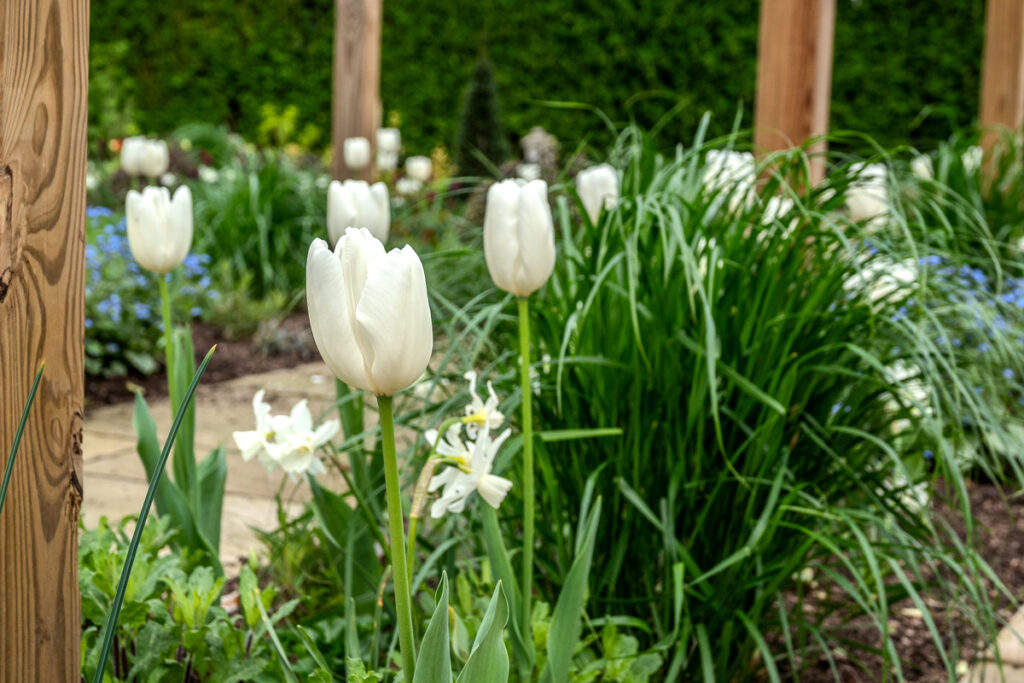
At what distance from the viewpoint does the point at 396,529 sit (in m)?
0.83

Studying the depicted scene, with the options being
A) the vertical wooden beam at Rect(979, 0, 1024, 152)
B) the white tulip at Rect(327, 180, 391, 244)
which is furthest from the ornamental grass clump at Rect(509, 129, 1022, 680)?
the vertical wooden beam at Rect(979, 0, 1024, 152)

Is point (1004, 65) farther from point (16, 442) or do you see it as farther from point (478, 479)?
point (16, 442)

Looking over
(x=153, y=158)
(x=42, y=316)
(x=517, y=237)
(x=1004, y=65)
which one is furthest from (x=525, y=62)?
(x=42, y=316)

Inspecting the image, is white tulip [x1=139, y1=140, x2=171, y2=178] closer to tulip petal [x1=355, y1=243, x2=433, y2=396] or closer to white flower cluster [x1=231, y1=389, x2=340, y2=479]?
white flower cluster [x1=231, y1=389, x2=340, y2=479]

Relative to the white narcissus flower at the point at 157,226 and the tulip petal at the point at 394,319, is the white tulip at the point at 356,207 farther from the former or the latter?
the tulip petal at the point at 394,319

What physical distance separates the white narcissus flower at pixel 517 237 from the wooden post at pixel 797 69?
5.39 ft

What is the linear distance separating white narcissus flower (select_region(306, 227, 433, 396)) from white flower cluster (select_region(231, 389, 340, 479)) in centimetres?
62

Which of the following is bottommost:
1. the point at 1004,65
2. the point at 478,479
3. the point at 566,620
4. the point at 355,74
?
the point at 566,620

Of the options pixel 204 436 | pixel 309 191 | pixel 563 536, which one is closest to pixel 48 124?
pixel 563 536

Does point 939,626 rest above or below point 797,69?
below

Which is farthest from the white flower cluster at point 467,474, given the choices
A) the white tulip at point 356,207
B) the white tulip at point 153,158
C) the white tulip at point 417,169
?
the white tulip at point 417,169

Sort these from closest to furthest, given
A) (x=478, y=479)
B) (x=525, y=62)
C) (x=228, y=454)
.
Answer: (x=478, y=479), (x=228, y=454), (x=525, y=62)

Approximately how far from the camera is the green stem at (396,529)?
0.81m

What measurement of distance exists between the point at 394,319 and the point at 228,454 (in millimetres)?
2548
